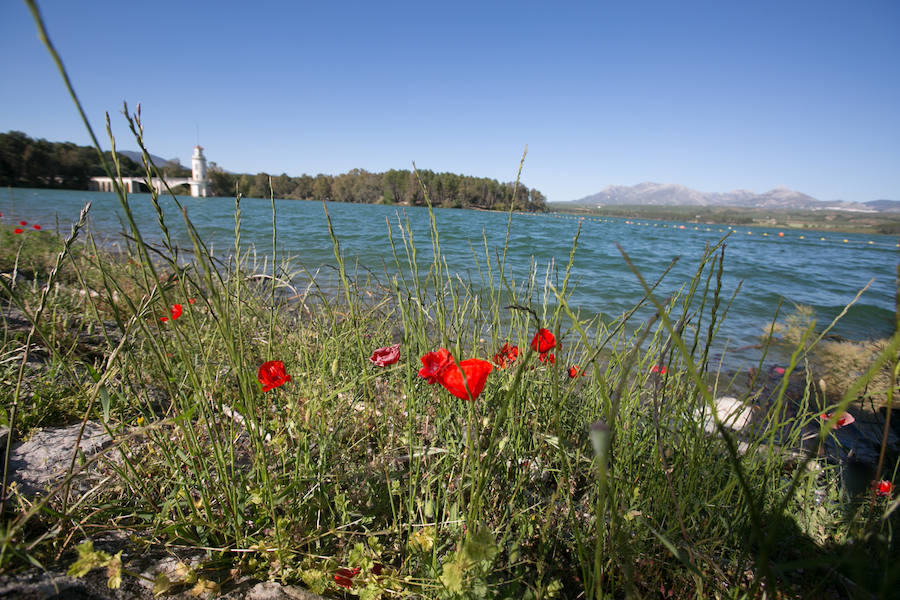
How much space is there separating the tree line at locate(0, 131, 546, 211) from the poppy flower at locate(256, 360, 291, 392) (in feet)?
96.6

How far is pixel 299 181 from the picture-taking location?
192 feet

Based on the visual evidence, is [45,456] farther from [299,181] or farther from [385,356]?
[299,181]

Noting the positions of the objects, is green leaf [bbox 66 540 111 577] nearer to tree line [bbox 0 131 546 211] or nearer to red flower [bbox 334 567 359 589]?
red flower [bbox 334 567 359 589]

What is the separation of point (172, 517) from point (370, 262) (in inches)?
250

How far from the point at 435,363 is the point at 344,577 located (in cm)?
49

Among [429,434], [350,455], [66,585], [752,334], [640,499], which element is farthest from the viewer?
[752,334]

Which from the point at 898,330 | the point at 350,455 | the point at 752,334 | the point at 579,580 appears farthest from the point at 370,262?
the point at 898,330

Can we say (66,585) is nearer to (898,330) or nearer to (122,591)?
(122,591)

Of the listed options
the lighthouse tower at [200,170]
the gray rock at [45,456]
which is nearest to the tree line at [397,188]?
the lighthouse tower at [200,170]

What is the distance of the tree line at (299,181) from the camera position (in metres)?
38.6

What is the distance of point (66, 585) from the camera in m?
0.75

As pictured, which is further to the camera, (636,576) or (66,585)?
(636,576)

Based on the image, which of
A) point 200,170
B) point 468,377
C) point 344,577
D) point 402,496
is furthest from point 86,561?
point 200,170

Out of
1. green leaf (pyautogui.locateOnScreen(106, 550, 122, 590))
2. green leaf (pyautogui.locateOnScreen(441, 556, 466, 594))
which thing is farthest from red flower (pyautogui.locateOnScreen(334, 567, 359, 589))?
green leaf (pyautogui.locateOnScreen(106, 550, 122, 590))
